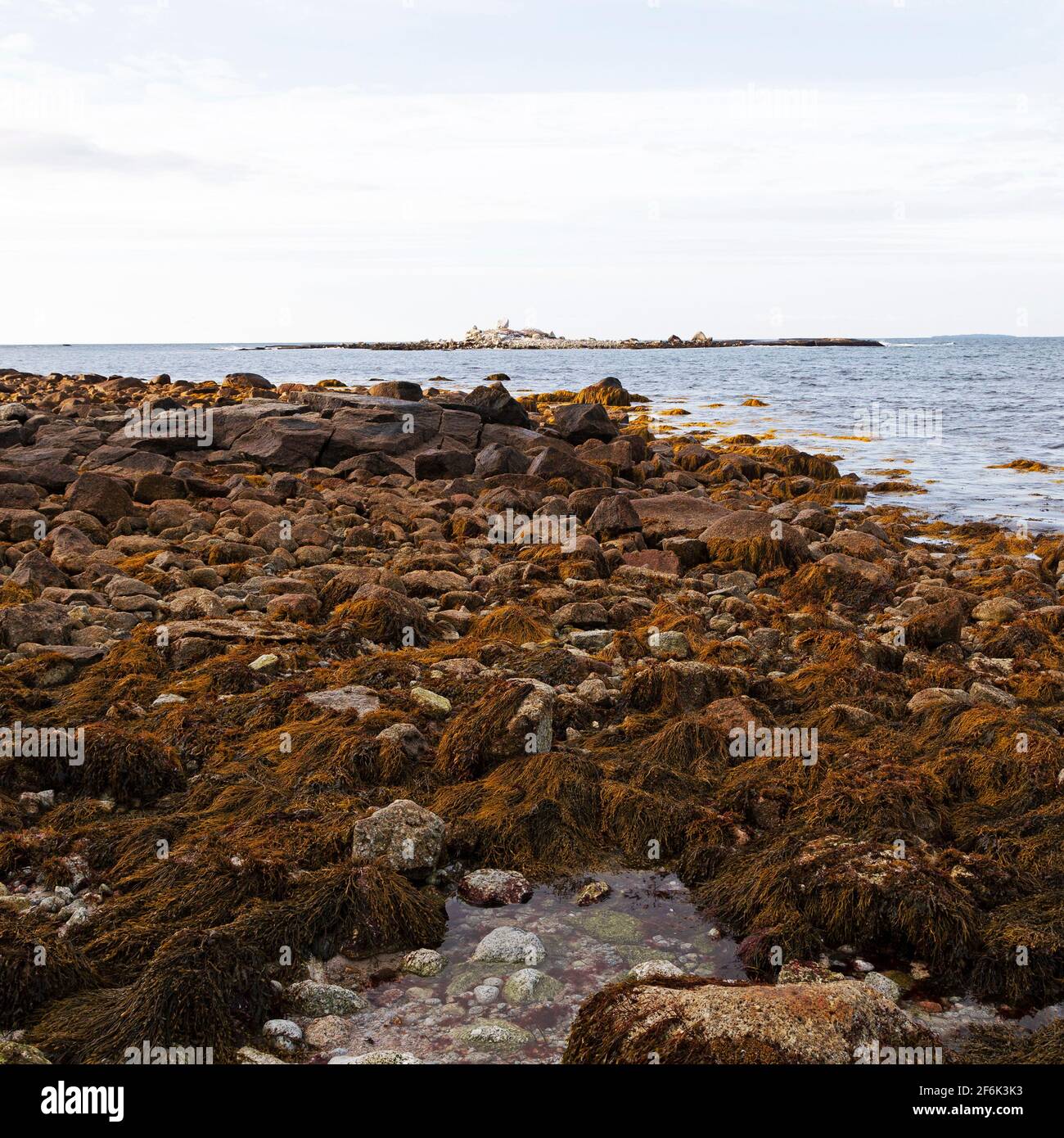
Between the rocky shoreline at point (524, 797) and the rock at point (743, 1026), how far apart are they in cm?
→ 1

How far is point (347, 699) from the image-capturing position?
26.1ft

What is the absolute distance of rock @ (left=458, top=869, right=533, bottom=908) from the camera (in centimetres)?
546

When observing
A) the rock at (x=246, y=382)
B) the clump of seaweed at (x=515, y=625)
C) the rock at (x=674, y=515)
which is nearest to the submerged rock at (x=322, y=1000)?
the clump of seaweed at (x=515, y=625)

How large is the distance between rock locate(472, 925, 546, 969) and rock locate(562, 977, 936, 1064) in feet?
2.73

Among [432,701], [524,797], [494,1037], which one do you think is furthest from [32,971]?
[432,701]

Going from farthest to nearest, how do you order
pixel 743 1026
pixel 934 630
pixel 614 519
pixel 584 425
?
pixel 584 425
pixel 614 519
pixel 934 630
pixel 743 1026

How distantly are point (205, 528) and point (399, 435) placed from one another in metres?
9.02

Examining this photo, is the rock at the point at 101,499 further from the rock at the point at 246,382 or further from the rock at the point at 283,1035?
the rock at the point at 246,382

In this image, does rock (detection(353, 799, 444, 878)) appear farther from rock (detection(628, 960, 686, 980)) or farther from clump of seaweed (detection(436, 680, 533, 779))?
rock (detection(628, 960, 686, 980))

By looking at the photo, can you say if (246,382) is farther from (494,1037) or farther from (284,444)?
(494,1037)

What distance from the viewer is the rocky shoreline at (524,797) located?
14.2 ft

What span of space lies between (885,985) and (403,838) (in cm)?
264
